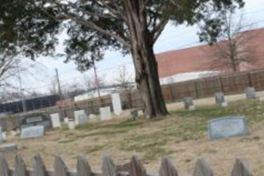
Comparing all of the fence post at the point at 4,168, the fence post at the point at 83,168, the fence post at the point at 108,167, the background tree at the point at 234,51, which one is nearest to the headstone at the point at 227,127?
the fence post at the point at 4,168

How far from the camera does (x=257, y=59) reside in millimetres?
73938

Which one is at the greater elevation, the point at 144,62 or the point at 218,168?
the point at 144,62

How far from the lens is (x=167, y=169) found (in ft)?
12.4

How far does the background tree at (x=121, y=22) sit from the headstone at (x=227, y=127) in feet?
34.4

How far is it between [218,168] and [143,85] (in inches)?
678

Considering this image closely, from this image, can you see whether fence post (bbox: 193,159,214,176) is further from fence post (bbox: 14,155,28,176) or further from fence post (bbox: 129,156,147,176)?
fence post (bbox: 14,155,28,176)

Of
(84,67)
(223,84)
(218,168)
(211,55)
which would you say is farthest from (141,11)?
(211,55)

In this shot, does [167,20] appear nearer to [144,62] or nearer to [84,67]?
[144,62]

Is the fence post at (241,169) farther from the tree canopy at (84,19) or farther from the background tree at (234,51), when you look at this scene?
the background tree at (234,51)

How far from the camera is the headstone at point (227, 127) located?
10977 millimetres

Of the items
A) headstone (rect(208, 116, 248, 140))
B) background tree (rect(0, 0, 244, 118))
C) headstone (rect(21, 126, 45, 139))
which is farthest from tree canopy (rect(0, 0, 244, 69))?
headstone (rect(208, 116, 248, 140))

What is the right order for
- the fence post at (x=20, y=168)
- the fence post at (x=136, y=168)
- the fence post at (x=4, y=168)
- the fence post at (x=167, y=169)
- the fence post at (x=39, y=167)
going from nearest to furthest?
the fence post at (x=167, y=169) → the fence post at (x=136, y=168) → the fence post at (x=39, y=167) → the fence post at (x=20, y=168) → the fence post at (x=4, y=168)

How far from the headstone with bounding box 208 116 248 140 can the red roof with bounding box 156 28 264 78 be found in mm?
58417

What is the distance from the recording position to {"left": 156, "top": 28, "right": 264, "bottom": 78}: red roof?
71.8 metres
